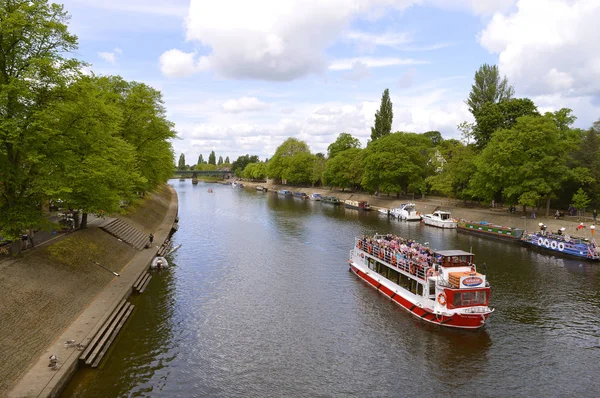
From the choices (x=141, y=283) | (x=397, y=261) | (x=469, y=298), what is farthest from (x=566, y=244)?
(x=141, y=283)

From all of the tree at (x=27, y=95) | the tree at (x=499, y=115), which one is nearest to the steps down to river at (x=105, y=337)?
the tree at (x=27, y=95)

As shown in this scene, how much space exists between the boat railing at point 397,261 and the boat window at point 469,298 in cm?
369

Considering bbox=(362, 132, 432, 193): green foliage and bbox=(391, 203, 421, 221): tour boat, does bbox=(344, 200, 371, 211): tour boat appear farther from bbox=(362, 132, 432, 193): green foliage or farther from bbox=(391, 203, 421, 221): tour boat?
bbox=(391, 203, 421, 221): tour boat

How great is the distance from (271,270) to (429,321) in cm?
2092

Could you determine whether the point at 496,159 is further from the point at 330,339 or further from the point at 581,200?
the point at 330,339

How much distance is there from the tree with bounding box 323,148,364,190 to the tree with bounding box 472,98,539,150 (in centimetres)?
4387

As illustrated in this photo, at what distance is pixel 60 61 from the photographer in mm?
31000

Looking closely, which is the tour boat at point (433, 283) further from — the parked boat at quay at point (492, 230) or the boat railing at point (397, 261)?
the parked boat at quay at point (492, 230)

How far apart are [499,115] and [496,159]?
690 inches

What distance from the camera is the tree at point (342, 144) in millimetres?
175600

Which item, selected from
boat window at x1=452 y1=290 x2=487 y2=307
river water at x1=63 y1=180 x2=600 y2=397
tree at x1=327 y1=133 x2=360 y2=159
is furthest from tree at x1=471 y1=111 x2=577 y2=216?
tree at x1=327 y1=133 x2=360 y2=159

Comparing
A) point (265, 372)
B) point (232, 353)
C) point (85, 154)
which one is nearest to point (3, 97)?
point (85, 154)

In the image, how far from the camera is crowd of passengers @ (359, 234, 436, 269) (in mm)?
36844

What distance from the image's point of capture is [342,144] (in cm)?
17575
